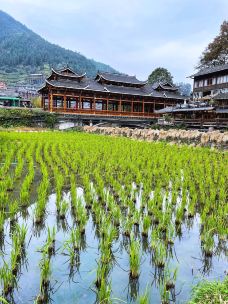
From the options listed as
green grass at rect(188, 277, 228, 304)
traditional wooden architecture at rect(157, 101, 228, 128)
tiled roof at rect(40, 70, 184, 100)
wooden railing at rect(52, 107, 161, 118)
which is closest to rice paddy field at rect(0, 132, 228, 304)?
green grass at rect(188, 277, 228, 304)

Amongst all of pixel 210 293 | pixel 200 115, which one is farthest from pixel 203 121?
pixel 210 293

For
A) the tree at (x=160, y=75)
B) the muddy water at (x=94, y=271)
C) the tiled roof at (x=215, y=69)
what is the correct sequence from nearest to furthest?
1. the muddy water at (x=94, y=271)
2. the tiled roof at (x=215, y=69)
3. the tree at (x=160, y=75)

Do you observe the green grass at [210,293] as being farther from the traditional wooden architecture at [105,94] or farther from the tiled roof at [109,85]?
the tiled roof at [109,85]

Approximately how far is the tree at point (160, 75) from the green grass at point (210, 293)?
60857mm

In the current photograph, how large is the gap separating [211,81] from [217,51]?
7.07 m

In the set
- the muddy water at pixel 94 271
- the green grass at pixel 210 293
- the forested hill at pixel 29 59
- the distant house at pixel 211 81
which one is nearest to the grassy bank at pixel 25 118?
the distant house at pixel 211 81

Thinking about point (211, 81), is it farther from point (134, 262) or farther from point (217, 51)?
point (134, 262)

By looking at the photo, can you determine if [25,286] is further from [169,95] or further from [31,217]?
[169,95]

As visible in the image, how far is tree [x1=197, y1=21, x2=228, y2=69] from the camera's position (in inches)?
1793

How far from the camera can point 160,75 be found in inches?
2479

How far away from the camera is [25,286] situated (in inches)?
149

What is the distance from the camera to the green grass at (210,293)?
320 centimetres

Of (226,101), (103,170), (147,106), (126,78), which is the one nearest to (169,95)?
(147,106)

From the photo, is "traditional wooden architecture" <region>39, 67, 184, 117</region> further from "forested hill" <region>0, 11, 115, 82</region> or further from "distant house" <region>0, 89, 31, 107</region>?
"forested hill" <region>0, 11, 115, 82</region>
